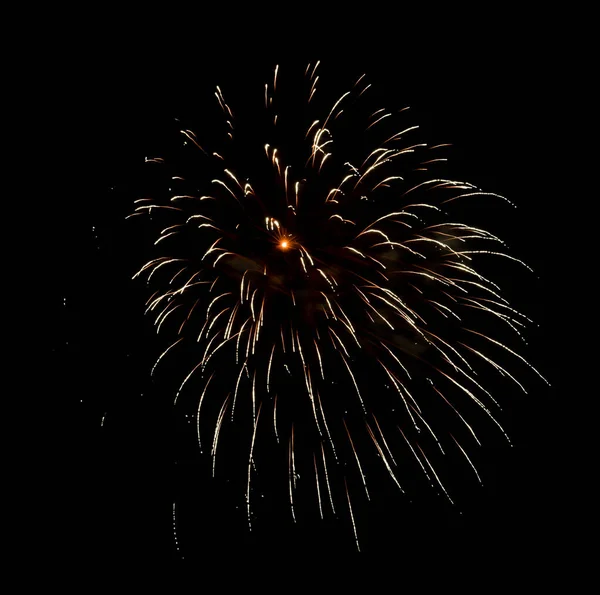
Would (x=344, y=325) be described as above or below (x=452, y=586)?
above

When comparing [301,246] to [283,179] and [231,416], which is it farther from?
[231,416]

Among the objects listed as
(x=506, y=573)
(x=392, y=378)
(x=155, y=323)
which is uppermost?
(x=155, y=323)

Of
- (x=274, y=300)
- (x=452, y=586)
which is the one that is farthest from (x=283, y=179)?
(x=452, y=586)

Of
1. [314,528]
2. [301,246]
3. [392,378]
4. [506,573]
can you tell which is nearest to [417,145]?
[301,246]

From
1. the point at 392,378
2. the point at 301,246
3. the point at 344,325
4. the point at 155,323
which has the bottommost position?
the point at 392,378

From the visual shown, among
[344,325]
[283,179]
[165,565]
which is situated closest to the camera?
[344,325]

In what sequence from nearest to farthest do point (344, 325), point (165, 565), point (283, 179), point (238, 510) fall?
point (344, 325) → point (283, 179) → point (238, 510) → point (165, 565)

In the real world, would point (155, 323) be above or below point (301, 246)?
below

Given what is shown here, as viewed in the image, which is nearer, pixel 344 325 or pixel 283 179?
pixel 344 325

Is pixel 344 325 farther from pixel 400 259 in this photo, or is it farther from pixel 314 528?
pixel 314 528
